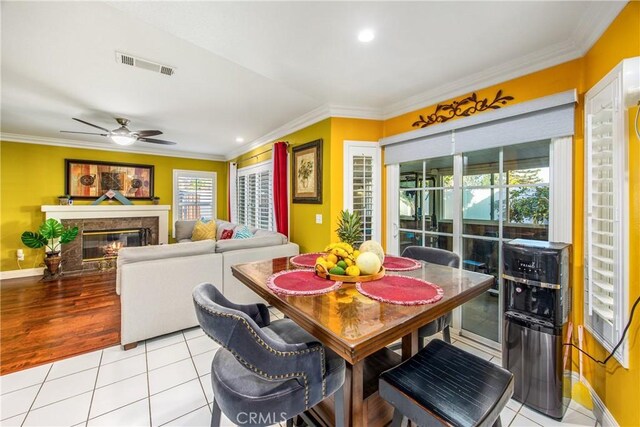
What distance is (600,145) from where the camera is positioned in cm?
163

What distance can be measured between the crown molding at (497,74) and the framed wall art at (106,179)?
5.58m

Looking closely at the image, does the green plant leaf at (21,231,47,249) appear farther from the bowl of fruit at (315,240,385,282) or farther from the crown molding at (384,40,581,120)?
the crown molding at (384,40,581,120)

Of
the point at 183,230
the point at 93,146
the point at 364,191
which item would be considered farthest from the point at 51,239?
the point at 364,191

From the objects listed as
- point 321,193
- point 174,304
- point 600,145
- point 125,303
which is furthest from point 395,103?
point 125,303

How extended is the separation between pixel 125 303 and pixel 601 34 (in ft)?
13.7

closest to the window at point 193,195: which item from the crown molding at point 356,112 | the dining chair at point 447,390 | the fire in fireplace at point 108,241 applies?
the fire in fireplace at point 108,241

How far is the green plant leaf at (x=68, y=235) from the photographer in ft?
14.9

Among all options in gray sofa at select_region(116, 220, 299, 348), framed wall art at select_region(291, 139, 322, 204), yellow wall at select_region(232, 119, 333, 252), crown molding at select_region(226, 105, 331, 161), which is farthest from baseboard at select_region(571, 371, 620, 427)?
crown molding at select_region(226, 105, 331, 161)

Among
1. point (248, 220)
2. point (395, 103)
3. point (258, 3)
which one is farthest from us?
point (248, 220)

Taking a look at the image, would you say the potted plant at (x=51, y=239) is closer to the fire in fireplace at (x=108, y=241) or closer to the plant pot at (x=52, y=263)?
the plant pot at (x=52, y=263)

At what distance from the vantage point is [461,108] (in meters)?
2.62

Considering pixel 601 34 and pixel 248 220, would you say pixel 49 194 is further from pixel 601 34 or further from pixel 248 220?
pixel 601 34

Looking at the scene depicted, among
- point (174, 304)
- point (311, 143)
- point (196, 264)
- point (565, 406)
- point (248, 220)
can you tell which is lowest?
point (565, 406)

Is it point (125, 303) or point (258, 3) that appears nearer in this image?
point (258, 3)
